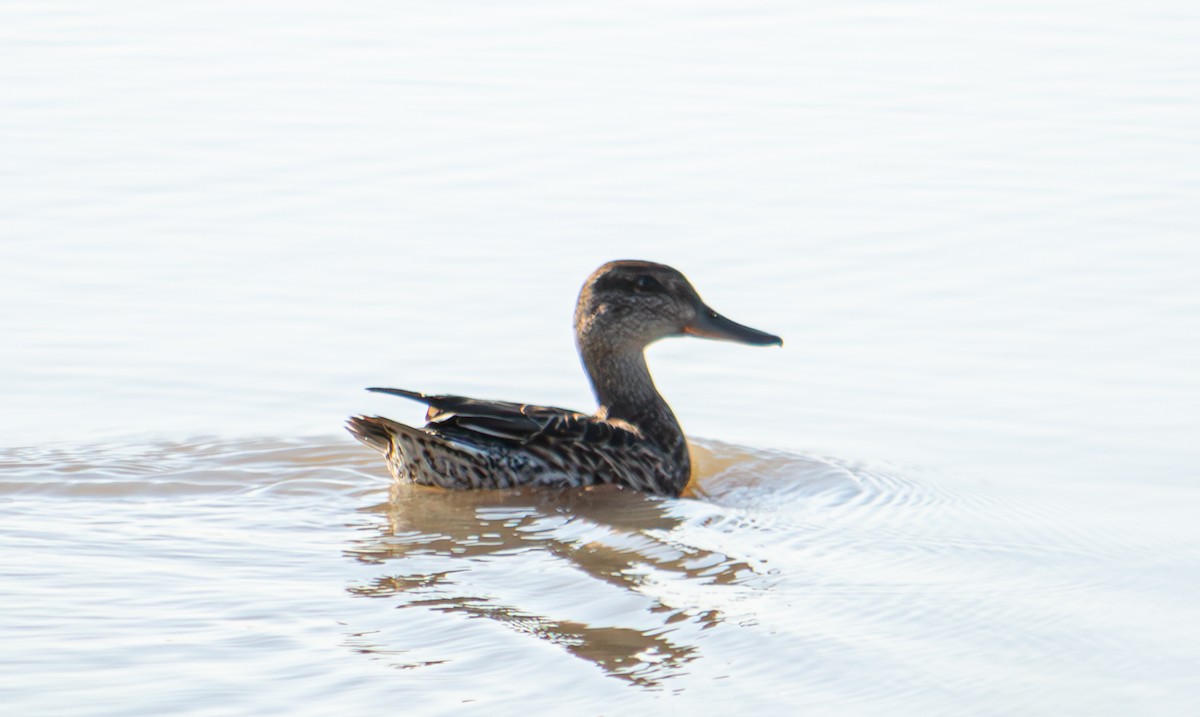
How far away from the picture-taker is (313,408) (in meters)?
8.74

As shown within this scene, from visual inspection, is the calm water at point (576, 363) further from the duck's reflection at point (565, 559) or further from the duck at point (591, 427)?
the duck at point (591, 427)

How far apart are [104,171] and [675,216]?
12.4ft

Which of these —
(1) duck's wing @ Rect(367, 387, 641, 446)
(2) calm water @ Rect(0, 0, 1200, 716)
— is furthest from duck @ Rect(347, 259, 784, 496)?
(2) calm water @ Rect(0, 0, 1200, 716)

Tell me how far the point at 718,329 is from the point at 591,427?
3.66 ft

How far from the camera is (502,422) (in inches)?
300

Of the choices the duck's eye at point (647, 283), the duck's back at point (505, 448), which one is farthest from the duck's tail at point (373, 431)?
the duck's eye at point (647, 283)

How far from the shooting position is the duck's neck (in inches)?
330

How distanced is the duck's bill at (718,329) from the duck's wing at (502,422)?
41.0 inches

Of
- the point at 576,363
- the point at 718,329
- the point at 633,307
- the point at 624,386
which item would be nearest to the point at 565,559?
the point at 624,386

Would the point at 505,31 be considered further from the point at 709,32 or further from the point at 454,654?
the point at 454,654

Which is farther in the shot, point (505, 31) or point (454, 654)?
point (505, 31)

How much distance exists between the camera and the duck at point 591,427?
7.67 m

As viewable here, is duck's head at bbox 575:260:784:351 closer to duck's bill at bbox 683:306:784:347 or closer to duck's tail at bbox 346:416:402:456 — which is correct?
duck's bill at bbox 683:306:784:347

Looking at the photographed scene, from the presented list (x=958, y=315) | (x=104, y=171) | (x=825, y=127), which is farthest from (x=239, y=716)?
(x=825, y=127)
